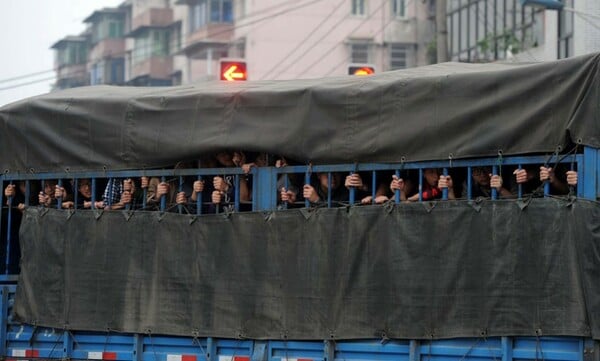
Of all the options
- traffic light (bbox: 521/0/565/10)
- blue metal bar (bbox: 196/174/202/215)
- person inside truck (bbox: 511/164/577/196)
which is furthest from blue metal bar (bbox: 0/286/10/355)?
Answer: traffic light (bbox: 521/0/565/10)

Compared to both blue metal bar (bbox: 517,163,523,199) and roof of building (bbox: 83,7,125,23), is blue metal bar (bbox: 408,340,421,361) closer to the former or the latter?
blue metal bar (bbox: 517,163,523,199)

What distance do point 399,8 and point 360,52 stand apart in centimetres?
292

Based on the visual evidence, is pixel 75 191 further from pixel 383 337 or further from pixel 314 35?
pixel 314 35

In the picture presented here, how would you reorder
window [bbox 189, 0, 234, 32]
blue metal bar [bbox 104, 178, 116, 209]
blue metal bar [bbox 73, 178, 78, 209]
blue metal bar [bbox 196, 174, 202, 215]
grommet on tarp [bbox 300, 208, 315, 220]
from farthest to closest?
window [bbox 189, 0, 234, 32]
blue metal bar [bbox 73, 178, 78, 209]
blue metal bar [bbox 104, 178, 116, 209]
blue metal bar [bbox 196, 174, 202, 215]
grommet on tarp [bbox 300, 208, 315, 220]

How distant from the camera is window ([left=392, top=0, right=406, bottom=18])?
198ft

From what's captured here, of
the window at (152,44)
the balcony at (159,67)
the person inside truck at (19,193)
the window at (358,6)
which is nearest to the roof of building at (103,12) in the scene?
the window at (152,44)

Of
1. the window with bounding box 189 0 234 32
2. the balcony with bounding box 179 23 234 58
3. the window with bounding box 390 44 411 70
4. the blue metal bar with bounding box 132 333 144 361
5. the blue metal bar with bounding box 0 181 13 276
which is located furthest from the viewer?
the window with bounding box 189 0 234 32

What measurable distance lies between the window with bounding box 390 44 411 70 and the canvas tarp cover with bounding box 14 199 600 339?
47932mm

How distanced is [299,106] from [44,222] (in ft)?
10.1

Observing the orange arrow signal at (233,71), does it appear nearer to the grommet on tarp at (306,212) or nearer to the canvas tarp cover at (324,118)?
the canvas tarp cover at (324,118)

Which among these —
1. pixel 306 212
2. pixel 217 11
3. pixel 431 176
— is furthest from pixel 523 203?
pixel 217 11

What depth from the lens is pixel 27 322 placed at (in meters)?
12.2

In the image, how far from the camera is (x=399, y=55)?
196 ft

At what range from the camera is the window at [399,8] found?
2377 inches
